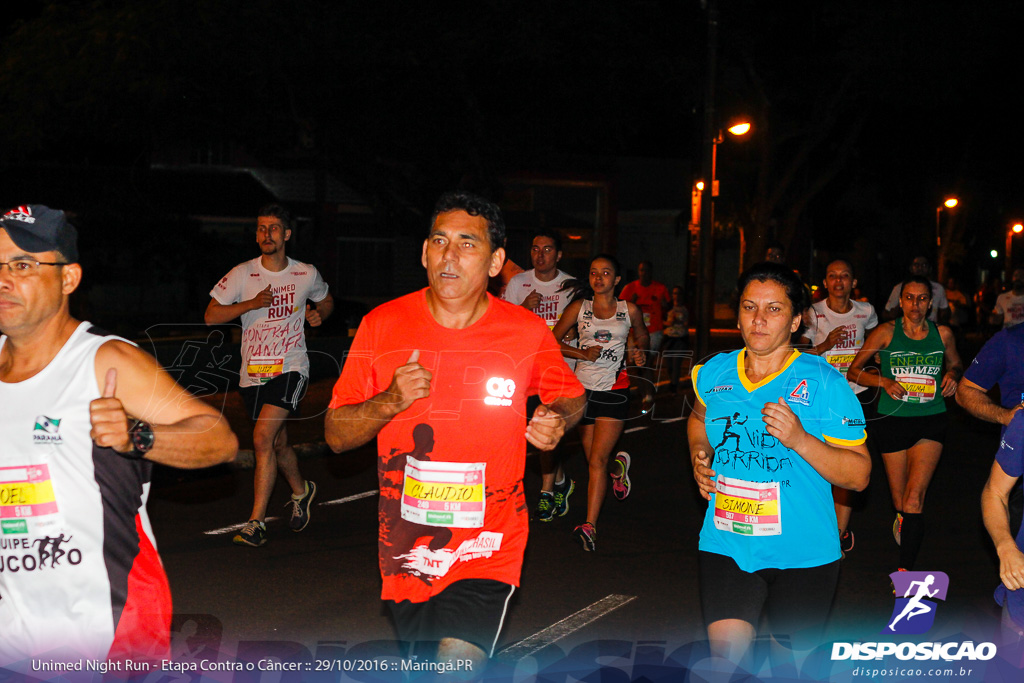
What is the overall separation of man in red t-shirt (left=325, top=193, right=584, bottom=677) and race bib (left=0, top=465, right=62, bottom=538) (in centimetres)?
97

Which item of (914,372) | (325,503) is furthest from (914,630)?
(325,503)

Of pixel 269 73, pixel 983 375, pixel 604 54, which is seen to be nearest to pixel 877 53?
pixel 604 54

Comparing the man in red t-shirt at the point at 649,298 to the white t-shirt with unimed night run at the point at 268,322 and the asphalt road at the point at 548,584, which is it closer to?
the asphalt road at the point at 548,584

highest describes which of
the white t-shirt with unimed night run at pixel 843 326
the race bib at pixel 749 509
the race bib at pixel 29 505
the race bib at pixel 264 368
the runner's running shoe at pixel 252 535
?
the white t-shirt with unimed night run at pixel 843 326

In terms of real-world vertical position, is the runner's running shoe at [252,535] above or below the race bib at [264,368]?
below

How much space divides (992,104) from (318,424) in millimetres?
28067

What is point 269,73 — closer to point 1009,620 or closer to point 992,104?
point 1009,620

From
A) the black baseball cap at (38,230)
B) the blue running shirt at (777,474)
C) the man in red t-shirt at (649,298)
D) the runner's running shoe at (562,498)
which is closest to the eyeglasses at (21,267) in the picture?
the black baseball cap at (38,230)

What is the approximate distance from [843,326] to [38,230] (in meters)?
6.87

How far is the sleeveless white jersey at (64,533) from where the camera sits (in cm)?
281

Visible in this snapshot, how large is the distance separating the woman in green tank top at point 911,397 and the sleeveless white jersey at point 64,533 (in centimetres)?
520

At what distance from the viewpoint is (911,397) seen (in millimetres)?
6926

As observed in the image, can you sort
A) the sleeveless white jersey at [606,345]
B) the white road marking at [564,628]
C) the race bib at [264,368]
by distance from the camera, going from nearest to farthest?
1. the white road marking at [564,628]
2. the race bib at [264,368]
3. the sleeveless white jersey at [606,345]

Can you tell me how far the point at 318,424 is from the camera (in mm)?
13375
